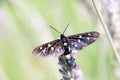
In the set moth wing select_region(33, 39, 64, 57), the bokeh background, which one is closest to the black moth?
moth wing select_region(33, 39, 64, 57)

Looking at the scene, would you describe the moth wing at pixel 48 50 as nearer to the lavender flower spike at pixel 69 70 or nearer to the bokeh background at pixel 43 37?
the lavender flower spike at pixel 69 70

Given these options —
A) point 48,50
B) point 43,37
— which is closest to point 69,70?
point 48,50

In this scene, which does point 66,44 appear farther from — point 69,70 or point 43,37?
point 43,37

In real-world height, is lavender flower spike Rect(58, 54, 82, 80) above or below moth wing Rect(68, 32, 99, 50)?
below

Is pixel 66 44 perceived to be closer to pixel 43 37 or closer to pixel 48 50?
pixel 48 50

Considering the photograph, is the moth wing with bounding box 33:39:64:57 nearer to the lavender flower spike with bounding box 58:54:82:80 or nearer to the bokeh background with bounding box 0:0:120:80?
the lavender flower spike with bounding box 58:54:82:80

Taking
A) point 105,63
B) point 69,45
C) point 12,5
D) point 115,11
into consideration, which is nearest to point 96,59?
point 105,63

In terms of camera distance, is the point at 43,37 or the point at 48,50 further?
the point at 43,37

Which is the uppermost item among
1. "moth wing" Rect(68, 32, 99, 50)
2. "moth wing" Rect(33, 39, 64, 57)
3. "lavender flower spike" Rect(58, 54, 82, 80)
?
"moth wing" Rect(33, 39, 64, 57)
